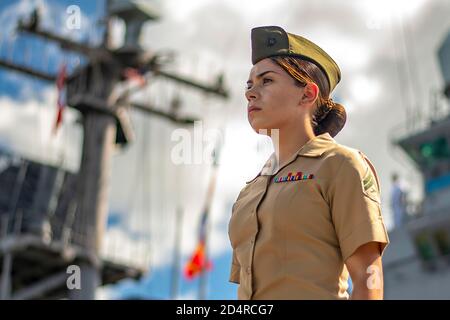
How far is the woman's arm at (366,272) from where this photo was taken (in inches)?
79.8

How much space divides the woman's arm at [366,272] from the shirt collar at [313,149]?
13.5 inches

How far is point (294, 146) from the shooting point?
8.09 feet

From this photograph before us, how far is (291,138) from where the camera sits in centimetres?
247

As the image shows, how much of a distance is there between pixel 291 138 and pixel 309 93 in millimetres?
153

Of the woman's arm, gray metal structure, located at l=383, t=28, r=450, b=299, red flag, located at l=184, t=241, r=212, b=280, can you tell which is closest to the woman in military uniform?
the woman's arm

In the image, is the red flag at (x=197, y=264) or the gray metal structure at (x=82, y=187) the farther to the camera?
the gray metal structure at (x=82, y=187)

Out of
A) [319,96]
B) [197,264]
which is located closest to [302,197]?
[319,96]

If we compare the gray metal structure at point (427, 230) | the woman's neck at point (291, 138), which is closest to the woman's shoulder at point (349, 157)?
the woman's neck at point (291, 138)

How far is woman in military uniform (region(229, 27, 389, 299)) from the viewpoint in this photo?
212 cm

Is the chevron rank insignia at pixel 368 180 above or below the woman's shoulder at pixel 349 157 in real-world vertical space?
below

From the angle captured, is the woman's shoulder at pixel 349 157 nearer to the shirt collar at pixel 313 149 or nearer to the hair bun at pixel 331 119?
the shirt collar at pixel 313 149

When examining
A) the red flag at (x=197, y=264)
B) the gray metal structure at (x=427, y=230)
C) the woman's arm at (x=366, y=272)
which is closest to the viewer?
the woman's arm at (x=366, y=272)
